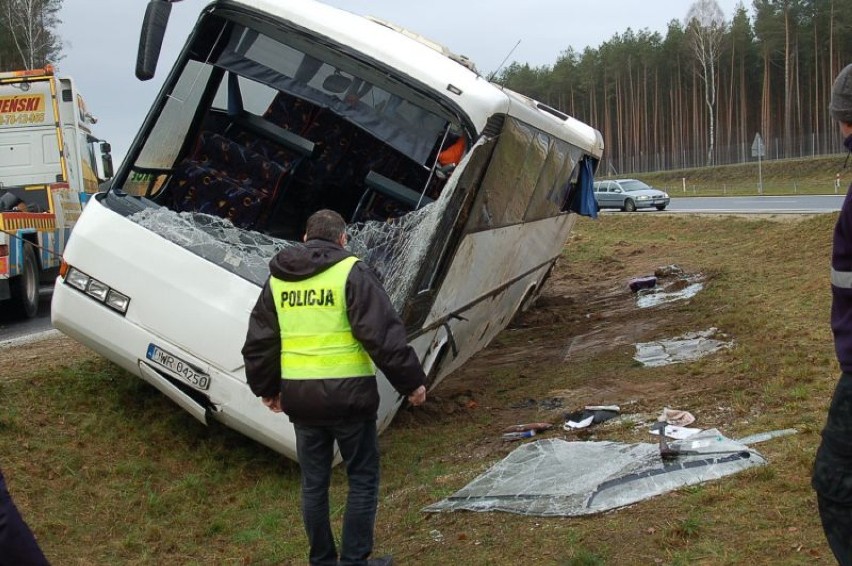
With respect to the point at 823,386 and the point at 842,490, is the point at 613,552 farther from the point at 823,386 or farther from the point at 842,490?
the point at 823,386

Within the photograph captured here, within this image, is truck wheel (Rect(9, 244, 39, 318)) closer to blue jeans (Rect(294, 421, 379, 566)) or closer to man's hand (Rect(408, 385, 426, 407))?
blue jeans (Rect(294, 421, 379, 566))

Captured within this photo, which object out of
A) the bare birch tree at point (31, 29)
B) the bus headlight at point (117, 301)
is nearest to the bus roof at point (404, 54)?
the bus headlight at point (117, 301)

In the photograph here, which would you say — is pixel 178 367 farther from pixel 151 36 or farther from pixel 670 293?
pixel 670 293

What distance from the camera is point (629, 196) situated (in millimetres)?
34625

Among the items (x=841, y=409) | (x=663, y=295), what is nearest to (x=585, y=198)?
(x=663, y=295)

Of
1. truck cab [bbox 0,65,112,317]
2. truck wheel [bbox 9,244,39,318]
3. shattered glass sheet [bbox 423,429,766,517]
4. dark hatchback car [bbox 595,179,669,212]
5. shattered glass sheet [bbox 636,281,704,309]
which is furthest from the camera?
dark hatchback car [bbox 595,179,669,212]

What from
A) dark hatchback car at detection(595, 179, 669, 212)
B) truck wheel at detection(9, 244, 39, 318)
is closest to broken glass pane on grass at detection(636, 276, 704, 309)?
truck wheel at detection(9, 244, 39, 318)

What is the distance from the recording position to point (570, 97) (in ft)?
252

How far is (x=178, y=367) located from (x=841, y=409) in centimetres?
392

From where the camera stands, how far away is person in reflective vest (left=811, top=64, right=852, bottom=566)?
283cm

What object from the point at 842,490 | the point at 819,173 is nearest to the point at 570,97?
the point at 819,173

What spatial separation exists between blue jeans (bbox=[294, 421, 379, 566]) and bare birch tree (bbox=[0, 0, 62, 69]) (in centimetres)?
4375

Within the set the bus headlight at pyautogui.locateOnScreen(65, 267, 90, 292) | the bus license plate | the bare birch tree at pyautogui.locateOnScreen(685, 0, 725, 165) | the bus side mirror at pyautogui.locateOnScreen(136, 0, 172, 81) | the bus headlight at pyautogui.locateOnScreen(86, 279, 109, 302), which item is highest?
the bare birch tree at pyautogui.locateOnScreen(685, 0, 725, 165)

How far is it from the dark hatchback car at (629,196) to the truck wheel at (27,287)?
25.1 metres
